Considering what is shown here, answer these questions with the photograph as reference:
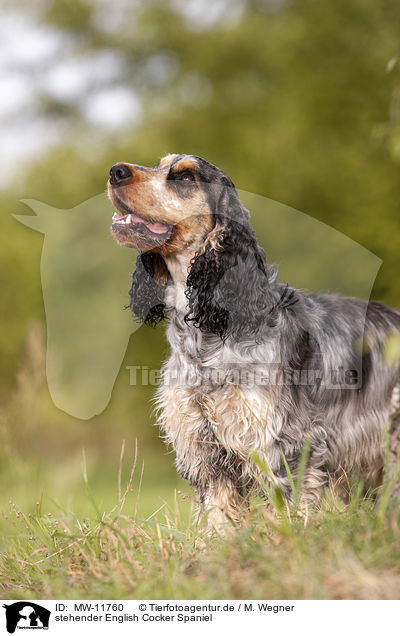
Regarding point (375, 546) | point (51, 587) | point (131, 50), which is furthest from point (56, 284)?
point (131, 50)

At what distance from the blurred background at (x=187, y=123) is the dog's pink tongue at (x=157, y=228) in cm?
194

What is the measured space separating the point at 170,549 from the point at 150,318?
1.80m

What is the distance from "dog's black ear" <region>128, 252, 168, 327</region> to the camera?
446 cm

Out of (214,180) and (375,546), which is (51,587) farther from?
(214,180)

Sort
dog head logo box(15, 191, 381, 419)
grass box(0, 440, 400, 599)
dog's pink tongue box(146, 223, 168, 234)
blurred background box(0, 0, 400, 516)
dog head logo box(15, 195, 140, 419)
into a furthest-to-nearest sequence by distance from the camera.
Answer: blurred background box(0, 0, 400, 516)
dog head logo box(15, 191, 381, 419)
dog head logo box(15, 195, 140, 419)
dog's pink tongue box(146, 223, 168, 234)
grass box(0, 440, 400, 599)

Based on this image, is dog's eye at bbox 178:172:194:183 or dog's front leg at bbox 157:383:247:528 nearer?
dog's eye at bbox 178:172:194:183

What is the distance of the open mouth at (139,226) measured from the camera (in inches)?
148

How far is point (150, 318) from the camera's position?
4656 mm
